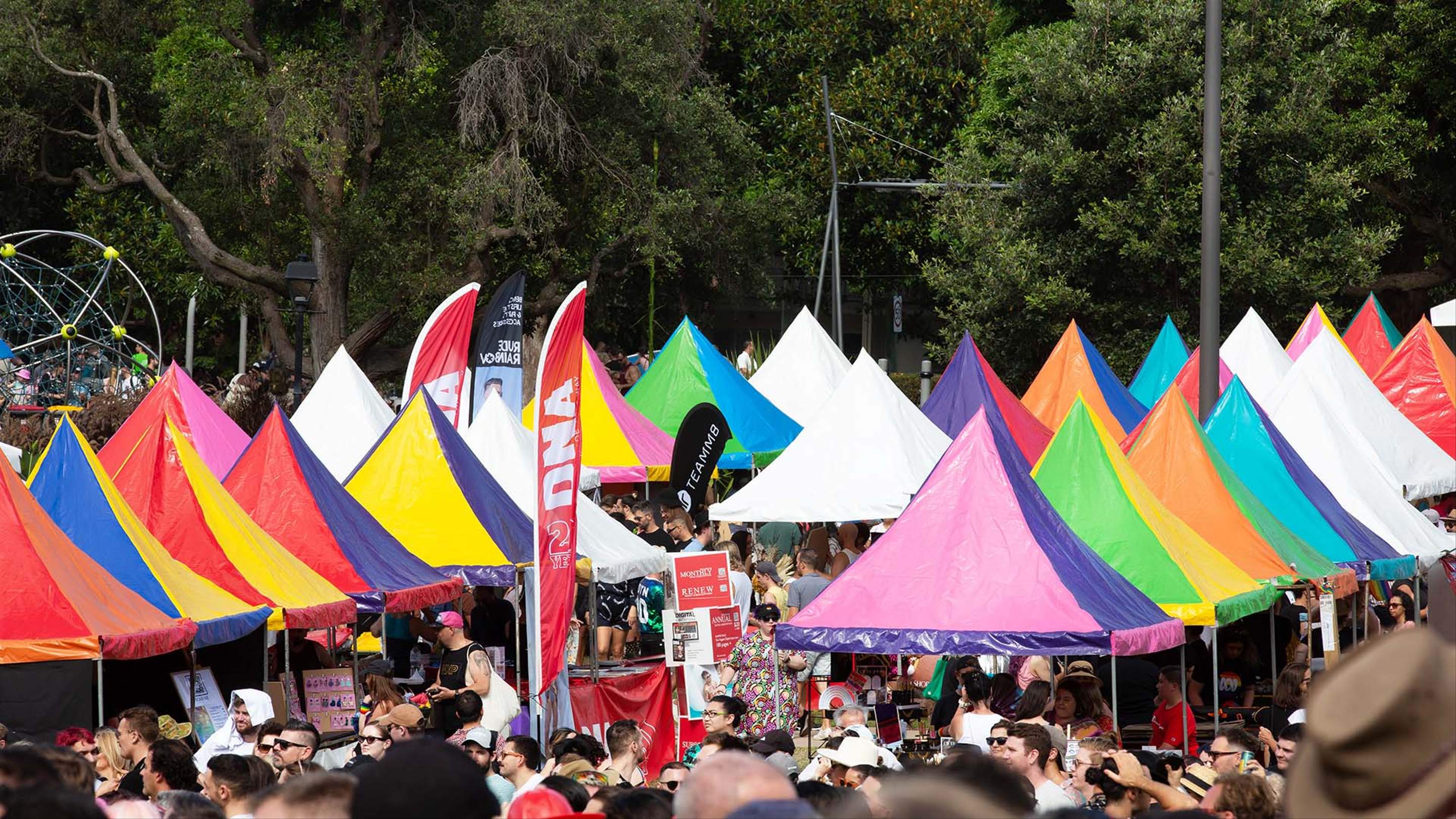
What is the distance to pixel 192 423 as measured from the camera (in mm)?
19234

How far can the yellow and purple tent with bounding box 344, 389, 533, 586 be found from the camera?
15.1m

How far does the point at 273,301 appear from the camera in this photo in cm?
2950

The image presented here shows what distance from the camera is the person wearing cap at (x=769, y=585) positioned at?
54.2ft

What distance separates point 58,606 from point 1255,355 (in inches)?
715

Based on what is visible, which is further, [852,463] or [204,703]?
[852,463]

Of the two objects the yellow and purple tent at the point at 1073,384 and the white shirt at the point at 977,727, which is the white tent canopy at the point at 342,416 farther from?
the white shirt at the point at 977,727

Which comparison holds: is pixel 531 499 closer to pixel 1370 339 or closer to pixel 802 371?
pixel 802 371

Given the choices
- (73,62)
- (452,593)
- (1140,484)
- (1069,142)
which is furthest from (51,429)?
(1140,484)

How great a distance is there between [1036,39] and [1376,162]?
6392 mm

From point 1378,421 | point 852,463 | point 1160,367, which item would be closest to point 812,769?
point 852,463

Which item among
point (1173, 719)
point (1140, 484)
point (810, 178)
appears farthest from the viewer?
point (810, 178)

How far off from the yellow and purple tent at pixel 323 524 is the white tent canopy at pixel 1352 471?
8.81 meters

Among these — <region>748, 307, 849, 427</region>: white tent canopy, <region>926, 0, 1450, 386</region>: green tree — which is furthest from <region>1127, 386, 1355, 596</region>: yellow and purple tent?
<region>926, 0, 1450, 386</region>: green tree

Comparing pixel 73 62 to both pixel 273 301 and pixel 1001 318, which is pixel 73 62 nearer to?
pixel 273 301
